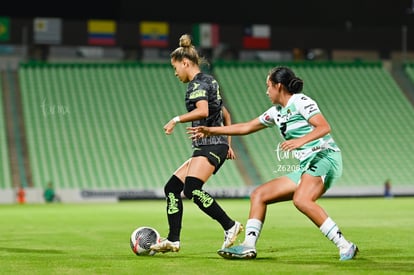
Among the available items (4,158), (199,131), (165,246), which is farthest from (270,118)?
(4,158)

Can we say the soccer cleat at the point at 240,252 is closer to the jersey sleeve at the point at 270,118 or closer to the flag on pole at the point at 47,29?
the jersey sleeve at the point at 270,118

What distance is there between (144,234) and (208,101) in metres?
1.82

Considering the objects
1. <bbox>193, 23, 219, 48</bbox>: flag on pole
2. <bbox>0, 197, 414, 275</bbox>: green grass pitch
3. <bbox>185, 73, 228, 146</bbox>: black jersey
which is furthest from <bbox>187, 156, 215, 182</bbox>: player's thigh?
<bbox>193, 23, 219, 48</bbox>: flag on pole

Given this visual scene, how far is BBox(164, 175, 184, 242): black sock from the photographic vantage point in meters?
10.8

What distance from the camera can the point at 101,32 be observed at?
46219 mm

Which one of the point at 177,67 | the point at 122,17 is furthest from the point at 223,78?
the point at 177,67

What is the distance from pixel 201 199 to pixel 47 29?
36707 millimetres

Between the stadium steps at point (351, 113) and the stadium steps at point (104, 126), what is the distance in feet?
9.51

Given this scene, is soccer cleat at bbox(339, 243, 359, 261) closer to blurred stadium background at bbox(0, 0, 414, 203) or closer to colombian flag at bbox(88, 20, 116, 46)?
blurred stadium background at bbox(0, 0, 414, 203)

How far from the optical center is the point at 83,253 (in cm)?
1111

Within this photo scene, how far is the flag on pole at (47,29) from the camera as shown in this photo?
45594 millimetres

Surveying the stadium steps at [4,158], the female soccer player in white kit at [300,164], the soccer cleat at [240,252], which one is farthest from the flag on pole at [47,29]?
the soccer cleat at [240,252]

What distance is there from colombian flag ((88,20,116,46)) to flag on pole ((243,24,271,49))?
7.27 metres

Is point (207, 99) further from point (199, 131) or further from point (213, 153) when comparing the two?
point (199, 131)
